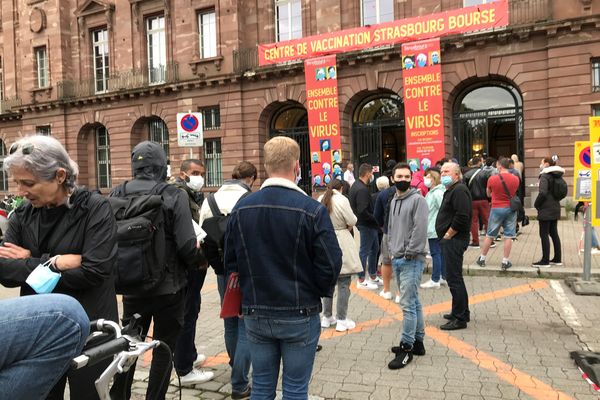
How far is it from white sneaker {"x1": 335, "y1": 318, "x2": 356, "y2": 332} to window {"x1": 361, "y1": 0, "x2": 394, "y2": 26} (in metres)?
17.1

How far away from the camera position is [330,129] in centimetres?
2017

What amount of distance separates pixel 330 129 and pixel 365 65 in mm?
2962

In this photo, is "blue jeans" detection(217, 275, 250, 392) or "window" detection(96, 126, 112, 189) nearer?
"blue jeans" detection(217, 275, 250, 392)

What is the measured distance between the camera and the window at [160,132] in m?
26.0

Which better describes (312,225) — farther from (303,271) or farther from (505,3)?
(505,3)

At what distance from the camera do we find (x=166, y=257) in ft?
10.8

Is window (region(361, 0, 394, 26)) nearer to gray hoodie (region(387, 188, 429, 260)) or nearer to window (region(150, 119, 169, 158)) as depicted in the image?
window (region(150, 119, 169, 158))

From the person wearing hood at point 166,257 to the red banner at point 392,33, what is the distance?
637 inches

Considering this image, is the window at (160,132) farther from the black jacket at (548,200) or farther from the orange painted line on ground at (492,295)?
the orange painted line on ground at (492,295)

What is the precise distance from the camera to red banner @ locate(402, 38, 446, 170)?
701 inches

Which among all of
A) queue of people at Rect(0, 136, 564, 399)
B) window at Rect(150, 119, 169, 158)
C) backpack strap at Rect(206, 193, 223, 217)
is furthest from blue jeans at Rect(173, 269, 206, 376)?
window at Rect(150, 119, 169, 158)

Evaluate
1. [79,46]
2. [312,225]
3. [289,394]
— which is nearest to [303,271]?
[312,225]

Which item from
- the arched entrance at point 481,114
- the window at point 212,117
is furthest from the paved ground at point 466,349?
the window at point 212,117

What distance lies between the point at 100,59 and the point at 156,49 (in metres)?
4.45
